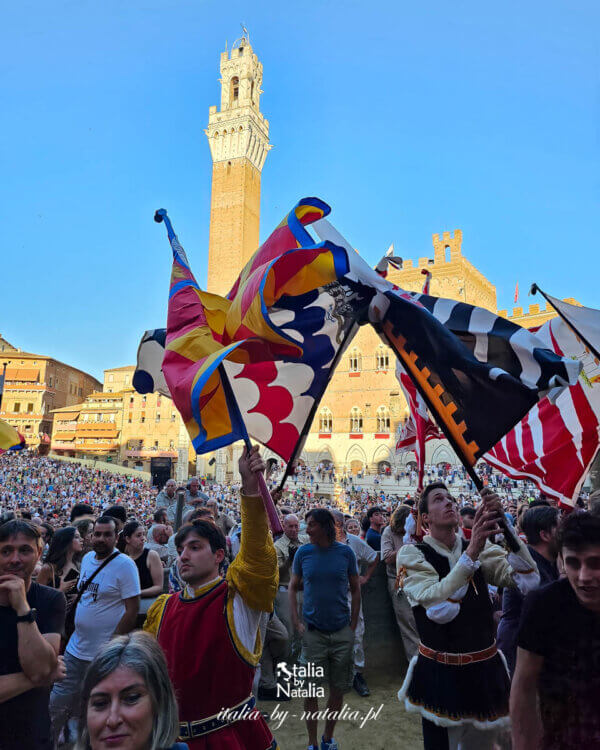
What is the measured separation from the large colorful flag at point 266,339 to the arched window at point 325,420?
3244 cm

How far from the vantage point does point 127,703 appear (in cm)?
130

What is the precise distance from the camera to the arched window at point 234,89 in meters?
47.4

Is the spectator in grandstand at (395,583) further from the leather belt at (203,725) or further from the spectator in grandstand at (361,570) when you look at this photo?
the leather belt at (203,725)

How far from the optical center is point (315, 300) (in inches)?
134

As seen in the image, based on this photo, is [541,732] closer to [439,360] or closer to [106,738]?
[106,738]

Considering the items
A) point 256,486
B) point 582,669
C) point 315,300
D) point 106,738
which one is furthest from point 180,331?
point 582,669

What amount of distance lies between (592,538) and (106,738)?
1.46 meters

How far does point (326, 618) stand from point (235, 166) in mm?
47217

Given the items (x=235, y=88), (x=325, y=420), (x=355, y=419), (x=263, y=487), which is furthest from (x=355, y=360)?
(x=263, y=487)

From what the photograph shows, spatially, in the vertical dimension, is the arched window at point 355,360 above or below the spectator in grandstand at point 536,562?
above

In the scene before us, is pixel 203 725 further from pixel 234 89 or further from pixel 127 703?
pixel 234 89

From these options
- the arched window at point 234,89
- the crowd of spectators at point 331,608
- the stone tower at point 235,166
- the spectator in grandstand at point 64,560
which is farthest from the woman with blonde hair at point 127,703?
the arched window at point 234,89

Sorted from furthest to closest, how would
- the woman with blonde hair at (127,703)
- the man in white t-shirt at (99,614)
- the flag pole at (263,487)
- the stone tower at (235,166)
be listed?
1. the stone tower at (235,166)
2. the man in white t-shirt at (99,614)
3. the flag pole at (263,487)
4. the woman with blonde hair at (127,703)

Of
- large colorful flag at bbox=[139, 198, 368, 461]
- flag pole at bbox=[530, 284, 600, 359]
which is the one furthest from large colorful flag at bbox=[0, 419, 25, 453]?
flag pole at bbox=[530, 284, 600, 359]
